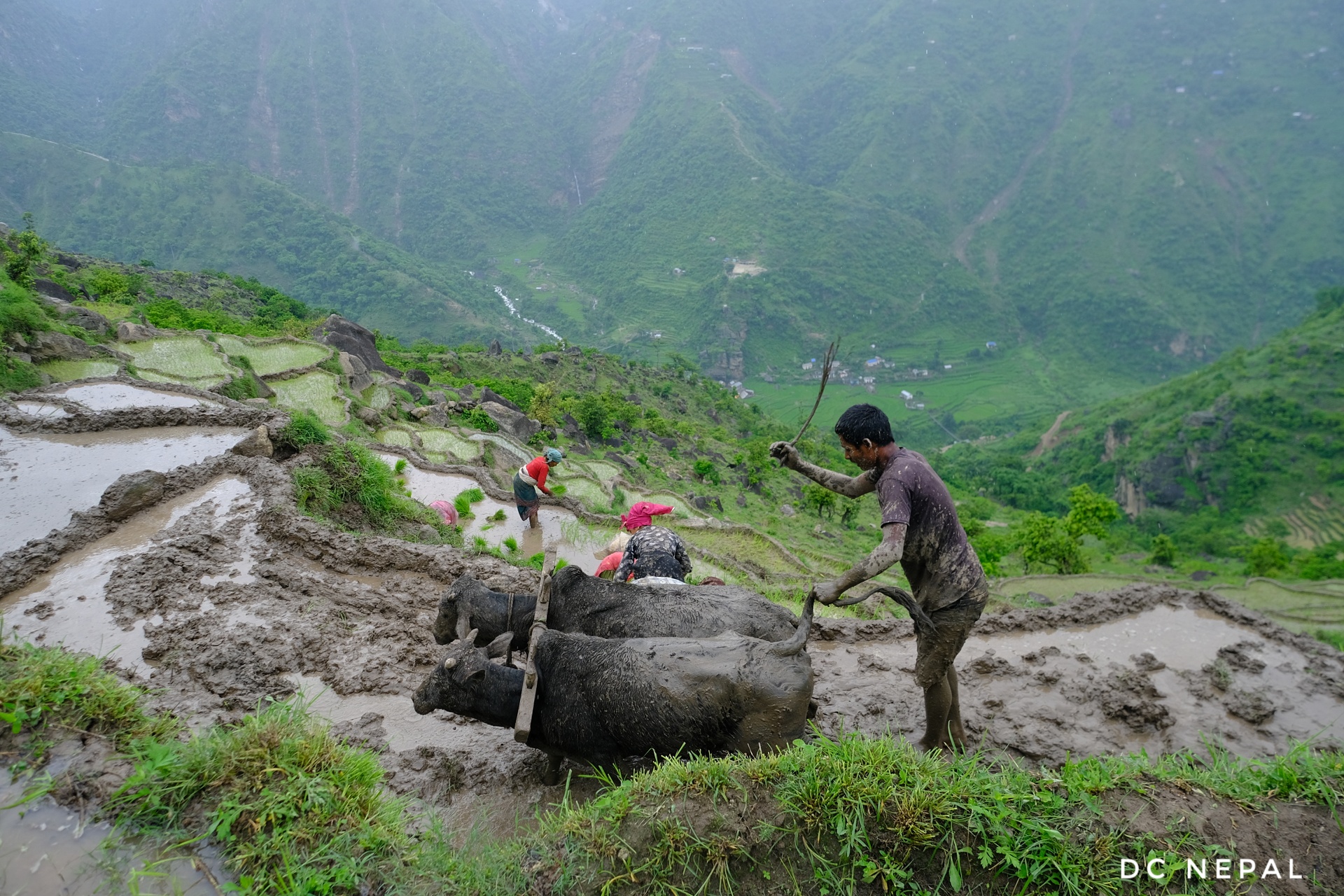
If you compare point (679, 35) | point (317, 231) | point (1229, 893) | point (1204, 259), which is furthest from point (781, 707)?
point (679, 35)

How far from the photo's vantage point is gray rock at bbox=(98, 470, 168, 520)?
23.6ft

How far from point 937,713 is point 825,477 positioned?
218 cm

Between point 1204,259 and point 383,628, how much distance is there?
152 meters

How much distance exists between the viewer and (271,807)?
118 inches

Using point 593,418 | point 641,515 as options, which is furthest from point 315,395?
point 593,418

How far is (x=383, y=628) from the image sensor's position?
6453 millimetres

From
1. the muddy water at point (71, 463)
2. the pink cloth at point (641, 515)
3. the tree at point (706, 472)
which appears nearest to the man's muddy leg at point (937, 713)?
the pink cloth at point (641, 515)

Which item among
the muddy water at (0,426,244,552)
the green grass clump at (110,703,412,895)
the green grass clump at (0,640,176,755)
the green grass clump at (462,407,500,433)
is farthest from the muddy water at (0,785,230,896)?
the green grass clump at (462,407,500,433)

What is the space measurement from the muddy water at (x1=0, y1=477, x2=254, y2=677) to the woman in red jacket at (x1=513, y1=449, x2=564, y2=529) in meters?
4.35

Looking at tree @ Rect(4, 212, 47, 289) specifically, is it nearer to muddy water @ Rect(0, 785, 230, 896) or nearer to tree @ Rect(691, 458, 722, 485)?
muddy water @ Rect(0, 785, 230, 896)

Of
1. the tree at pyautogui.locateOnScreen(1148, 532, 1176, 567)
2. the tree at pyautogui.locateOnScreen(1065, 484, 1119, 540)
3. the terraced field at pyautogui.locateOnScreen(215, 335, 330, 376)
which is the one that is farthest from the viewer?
the tree at pyautogui.locateOnScreen(1148, 532, 1176, 567)

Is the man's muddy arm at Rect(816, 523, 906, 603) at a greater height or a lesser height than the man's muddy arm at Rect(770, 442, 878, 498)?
lesser

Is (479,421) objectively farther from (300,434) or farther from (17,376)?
(300,434)

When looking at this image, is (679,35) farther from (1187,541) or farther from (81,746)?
(81,746)
